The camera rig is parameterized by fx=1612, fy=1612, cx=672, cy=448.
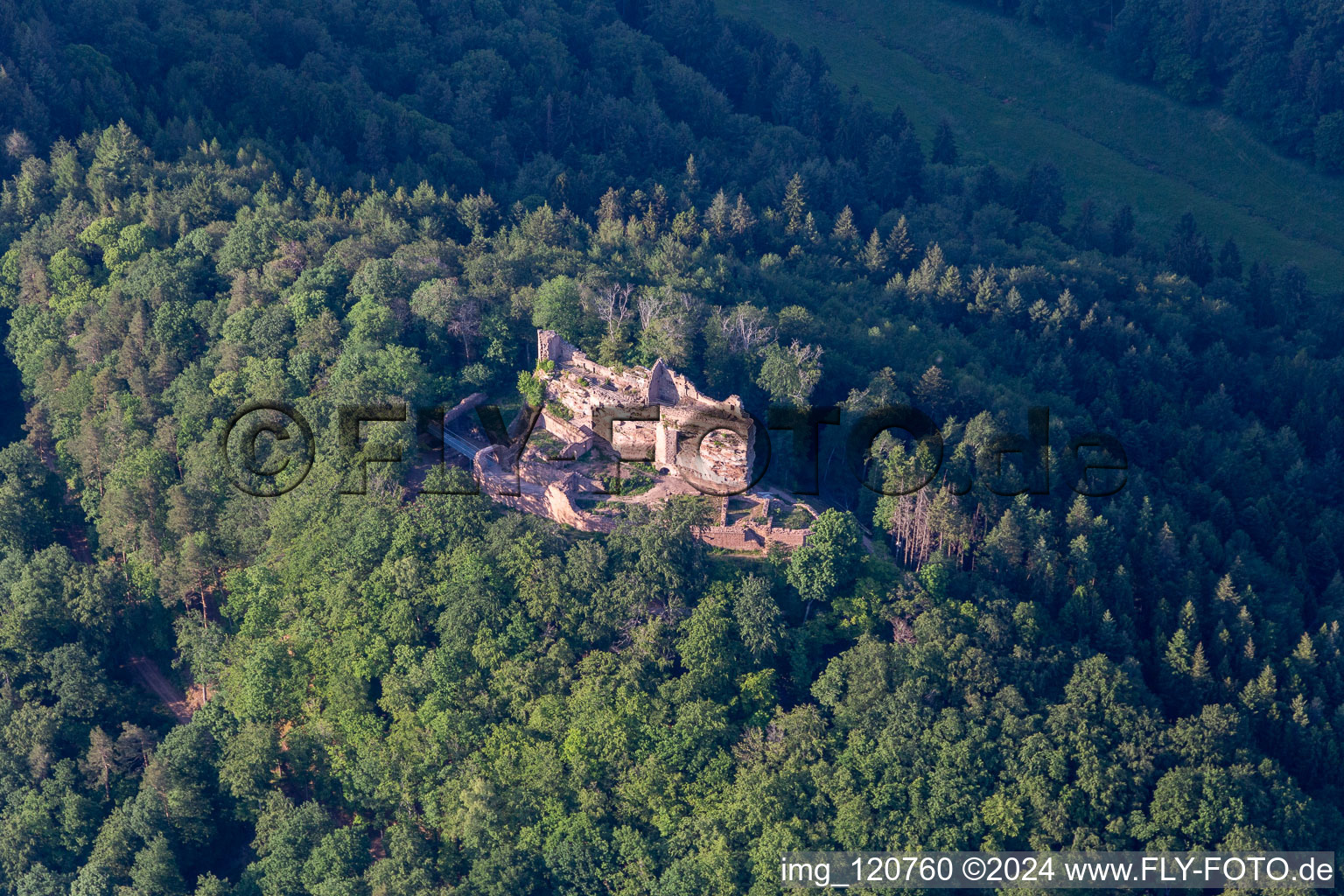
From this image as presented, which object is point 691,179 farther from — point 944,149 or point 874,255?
point 944,149

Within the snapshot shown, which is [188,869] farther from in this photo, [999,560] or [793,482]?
[999,560]

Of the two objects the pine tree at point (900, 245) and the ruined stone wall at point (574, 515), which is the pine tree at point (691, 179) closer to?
the pine tree at point (900, 245)

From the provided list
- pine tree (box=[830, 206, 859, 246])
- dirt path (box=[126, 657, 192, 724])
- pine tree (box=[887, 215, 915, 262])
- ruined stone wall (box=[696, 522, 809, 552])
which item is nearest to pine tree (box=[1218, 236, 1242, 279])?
pine tree (box=[887, 215, 915, 262])

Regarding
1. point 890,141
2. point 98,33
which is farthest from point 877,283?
point 98,33

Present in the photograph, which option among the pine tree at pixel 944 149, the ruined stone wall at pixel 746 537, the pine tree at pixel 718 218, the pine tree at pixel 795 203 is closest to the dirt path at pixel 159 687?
the ruined stone wall at pixel 746 537

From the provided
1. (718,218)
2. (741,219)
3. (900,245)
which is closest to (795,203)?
(741,219)

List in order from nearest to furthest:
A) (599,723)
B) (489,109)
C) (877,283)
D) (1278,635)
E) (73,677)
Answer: (599,723) → (73,677) → (1278,635) → (877,283) → (489,109)
